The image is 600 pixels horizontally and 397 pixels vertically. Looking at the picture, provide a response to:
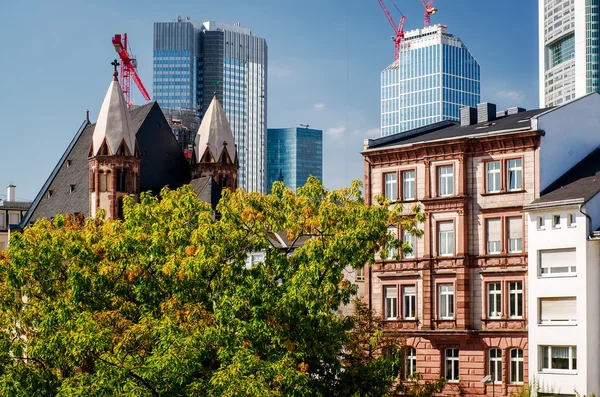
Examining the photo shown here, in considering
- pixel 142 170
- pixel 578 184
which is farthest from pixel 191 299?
Answer: pixel 142 170

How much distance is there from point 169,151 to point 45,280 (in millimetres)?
70510

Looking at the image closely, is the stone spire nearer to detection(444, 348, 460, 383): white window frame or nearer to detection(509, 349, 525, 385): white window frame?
detection(444, 348, 460, 383): white window frame

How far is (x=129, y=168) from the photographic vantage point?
373ft

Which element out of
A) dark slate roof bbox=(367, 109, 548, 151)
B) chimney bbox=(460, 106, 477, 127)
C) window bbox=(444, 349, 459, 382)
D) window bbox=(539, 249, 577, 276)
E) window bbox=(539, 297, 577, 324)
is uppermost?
chimney bbox=(460, 106, 477, 127)

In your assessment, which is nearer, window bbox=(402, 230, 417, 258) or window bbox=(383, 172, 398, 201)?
window bbox=(402, 230, 417, 258)

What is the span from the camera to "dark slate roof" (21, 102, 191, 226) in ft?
388

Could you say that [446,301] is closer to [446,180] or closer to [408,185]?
[446,180]

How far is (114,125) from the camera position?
113 meters

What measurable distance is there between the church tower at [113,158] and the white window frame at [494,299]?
5533 centimetres

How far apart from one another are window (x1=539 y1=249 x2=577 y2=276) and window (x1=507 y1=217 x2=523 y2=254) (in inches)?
71.7

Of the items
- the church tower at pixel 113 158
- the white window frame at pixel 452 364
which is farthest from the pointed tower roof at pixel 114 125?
the white window frame at pixel 452 364

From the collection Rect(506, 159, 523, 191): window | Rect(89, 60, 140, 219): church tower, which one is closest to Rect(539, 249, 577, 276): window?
Rect(506, 159, 523, 191): window

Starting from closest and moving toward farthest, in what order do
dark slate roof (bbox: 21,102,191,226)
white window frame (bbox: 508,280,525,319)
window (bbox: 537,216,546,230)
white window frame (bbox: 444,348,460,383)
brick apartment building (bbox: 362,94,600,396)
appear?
1. window (bbox: 537,216,546,230)
2. white window frame (bbox: 508,280,525,319)
3. brick apartment building (bbox: 362,94,600,396)
4. white window frame (bbox: 444,348,460,383)
5. dark slate roof (bbox: 21,102,191,226)

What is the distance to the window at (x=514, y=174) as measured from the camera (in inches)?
2512
